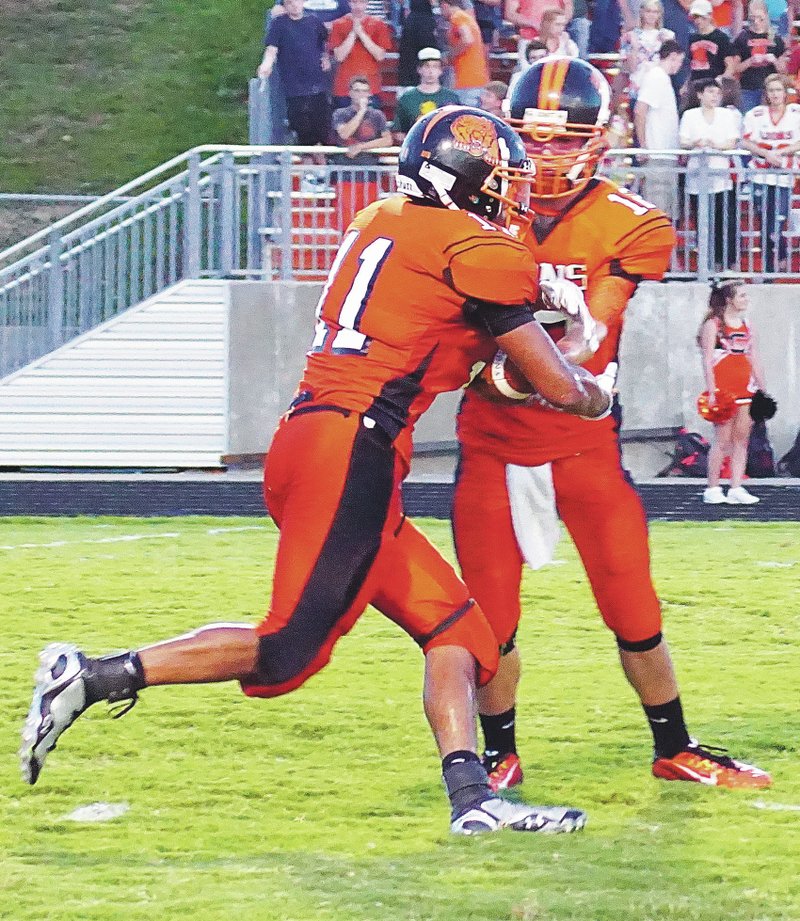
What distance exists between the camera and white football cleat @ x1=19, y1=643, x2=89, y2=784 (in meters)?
3.89

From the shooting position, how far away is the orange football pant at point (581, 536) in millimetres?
4621

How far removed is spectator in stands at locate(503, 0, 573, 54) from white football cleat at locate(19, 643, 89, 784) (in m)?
11.5

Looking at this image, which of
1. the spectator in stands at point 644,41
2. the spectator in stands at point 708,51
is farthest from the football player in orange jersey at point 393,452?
the spectator in stands at point 708,51

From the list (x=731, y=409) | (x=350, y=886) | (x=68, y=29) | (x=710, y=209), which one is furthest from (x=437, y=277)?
(x=68, y=29)

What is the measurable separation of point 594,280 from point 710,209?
28.7 ft

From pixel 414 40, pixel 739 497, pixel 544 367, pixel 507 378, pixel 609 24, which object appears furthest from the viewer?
pixel 609 24

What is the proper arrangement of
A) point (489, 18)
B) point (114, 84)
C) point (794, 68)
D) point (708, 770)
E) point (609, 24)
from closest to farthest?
1. point (708, 770)
2. point (794, 68)
3. point (609, 24)
4. point (489, 18)
5. point (114, 84)

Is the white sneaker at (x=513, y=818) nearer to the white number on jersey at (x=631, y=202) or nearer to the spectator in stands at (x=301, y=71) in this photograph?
the white number on jersey at (x=631, y=202)

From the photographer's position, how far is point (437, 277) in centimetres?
399

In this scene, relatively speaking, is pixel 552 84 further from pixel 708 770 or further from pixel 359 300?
pixel 708 770

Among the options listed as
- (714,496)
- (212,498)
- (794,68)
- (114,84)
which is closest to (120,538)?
(212,498)

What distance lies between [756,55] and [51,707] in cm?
1148

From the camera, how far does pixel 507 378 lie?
425cm

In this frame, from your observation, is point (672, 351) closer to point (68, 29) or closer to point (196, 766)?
point (196, 766)
